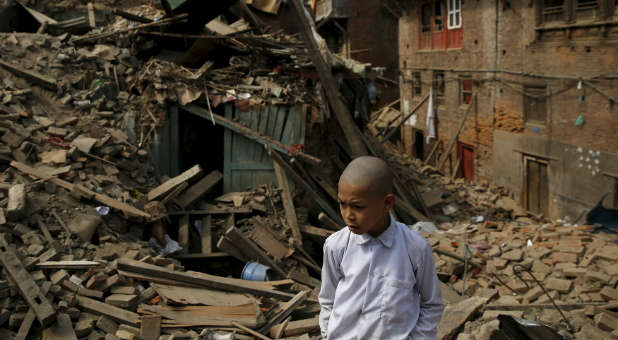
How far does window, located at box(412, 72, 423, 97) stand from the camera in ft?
82.6

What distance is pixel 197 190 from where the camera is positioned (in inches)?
417

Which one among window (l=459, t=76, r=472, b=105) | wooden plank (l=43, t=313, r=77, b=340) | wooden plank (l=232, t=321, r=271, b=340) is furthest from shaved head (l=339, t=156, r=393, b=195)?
window (l=459, t=76, r=472, b=105)

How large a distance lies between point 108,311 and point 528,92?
15202 mm

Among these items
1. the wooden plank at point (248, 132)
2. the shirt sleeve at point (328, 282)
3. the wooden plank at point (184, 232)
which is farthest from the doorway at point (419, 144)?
the shirt sleeve at point (328, 282)

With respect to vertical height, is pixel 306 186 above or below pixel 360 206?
below

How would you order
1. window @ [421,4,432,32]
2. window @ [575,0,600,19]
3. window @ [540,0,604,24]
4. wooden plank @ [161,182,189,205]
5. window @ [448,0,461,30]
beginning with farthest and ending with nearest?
window @ [421,4,432,32]
window @ [448,0,461,30]
window @ [575,0,600,19]
window @ [540,0,604,24]
wooden plank @ [161,182,189,205]

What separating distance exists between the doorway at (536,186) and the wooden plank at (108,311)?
1430 cm

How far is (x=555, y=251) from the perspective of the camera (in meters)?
9.71

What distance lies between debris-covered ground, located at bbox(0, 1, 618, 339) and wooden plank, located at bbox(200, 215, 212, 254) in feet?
0.09

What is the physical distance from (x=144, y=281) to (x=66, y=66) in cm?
656

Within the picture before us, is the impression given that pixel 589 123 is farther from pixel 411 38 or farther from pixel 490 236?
pixel 411 38

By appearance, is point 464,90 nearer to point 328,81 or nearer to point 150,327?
point 328,81

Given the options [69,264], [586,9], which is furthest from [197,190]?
[586,9]

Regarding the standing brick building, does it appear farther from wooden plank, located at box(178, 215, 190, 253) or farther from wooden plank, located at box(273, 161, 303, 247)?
wooden plank, located at box(178, 215, 190, 253)
